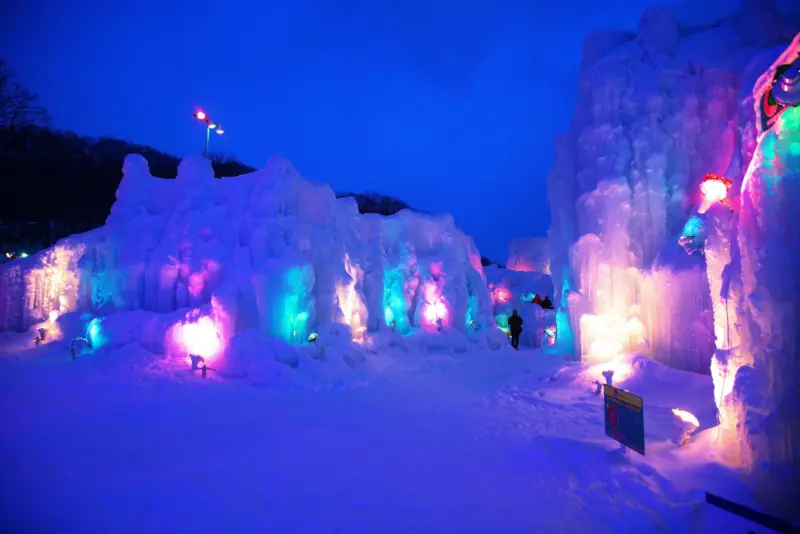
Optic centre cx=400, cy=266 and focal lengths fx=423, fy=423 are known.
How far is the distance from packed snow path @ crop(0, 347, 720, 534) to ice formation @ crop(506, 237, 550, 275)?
3365cm

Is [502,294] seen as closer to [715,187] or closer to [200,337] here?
[200,337]

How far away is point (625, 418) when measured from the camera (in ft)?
19.0

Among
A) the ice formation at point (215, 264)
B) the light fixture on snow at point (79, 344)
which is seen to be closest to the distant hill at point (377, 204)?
the ice formation at point (215, 264)

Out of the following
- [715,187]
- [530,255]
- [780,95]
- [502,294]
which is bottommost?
[502,294]

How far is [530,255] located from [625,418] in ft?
128

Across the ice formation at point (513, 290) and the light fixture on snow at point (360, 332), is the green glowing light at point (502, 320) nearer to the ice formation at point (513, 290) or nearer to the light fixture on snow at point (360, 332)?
the ice formation at point (513, 290)

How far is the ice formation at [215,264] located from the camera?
14.5 metres

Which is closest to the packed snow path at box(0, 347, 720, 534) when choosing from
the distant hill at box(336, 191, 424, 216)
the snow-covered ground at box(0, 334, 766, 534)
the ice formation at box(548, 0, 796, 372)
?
the snow-covered ground at box(0, 334, 766, 534)

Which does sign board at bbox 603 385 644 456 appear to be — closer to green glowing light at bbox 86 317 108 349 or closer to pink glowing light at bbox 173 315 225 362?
pink glowing light at bbox 173 315 225 362

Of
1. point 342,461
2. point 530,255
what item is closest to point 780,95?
point 342,461

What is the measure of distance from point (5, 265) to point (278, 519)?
76.4 feet

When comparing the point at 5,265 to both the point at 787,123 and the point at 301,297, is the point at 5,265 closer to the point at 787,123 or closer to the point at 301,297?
the point at 301,297

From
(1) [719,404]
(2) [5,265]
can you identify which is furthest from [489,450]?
(2) [5,265]

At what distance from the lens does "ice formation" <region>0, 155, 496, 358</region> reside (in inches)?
570
